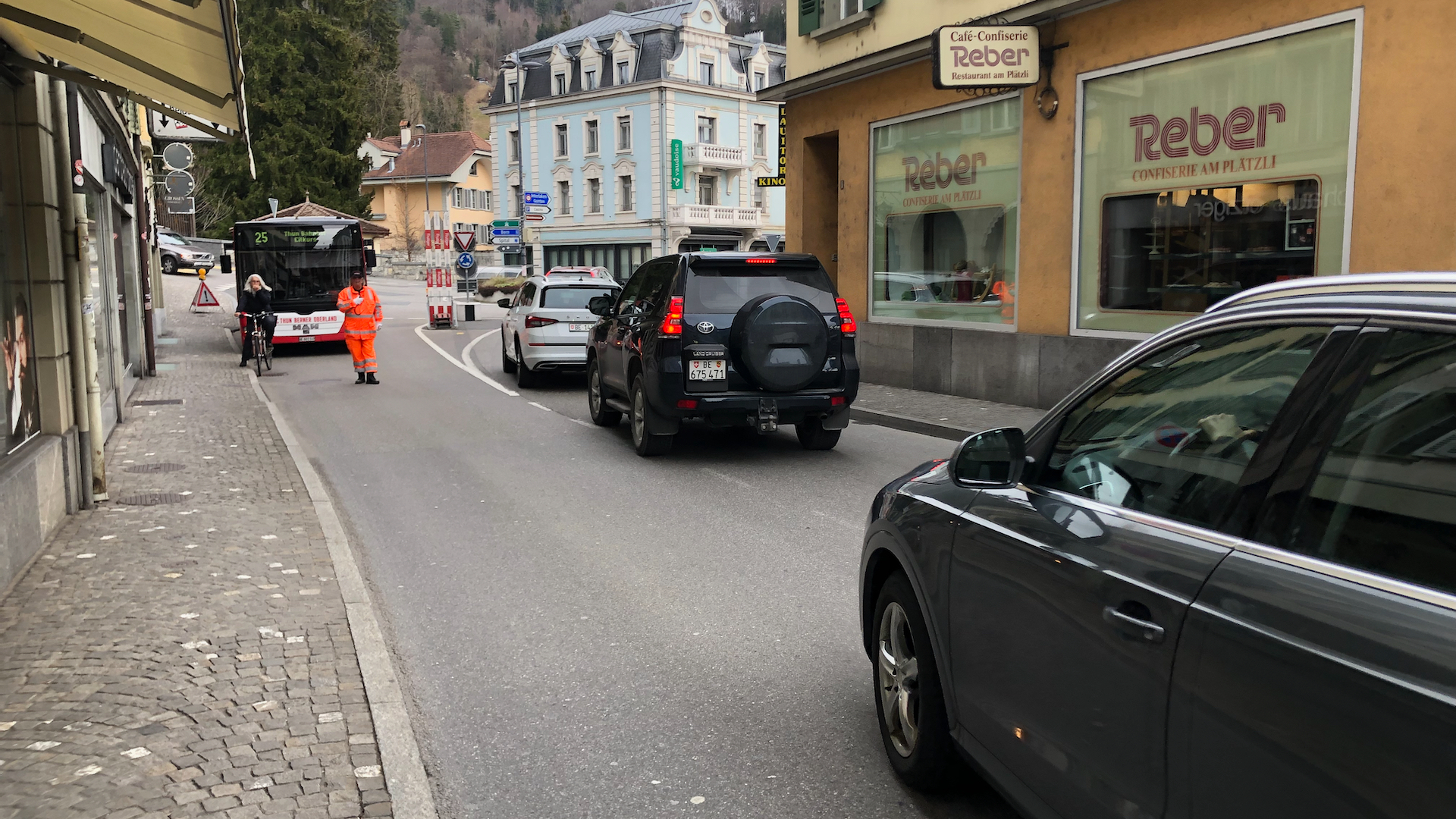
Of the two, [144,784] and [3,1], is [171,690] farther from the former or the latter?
[3,1]

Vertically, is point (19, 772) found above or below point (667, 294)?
below

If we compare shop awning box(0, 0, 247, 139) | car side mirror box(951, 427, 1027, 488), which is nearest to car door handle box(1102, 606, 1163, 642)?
car side mirror box(951, 427, 1027, 488)

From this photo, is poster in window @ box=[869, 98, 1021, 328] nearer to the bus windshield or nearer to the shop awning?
the shop awning

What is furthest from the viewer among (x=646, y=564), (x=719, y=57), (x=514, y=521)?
(x=719, y=57)

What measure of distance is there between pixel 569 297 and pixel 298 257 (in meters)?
9.44

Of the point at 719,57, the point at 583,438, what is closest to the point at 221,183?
the point at 719,57

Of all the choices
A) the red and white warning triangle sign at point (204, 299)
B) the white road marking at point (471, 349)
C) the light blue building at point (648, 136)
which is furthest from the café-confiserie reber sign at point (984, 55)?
the light blue building at point (648, 136)

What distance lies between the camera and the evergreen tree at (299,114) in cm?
5519

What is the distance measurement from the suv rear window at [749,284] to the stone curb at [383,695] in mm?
3917

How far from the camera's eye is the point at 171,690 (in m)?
4.73

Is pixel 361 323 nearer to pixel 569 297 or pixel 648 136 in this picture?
pixel 569 297

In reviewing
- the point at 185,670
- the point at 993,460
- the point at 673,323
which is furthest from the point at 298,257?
the point at 993,460

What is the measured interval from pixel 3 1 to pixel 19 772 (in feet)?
13.2

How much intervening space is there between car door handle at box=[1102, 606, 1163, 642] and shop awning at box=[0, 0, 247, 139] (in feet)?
16.6
